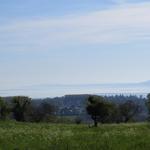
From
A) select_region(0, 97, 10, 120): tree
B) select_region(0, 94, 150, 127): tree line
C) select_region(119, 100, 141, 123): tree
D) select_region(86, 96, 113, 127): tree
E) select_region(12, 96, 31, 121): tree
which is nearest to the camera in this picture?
select_region(86, 96, 113, 127): tree

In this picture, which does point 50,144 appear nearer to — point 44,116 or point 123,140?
point 123,140

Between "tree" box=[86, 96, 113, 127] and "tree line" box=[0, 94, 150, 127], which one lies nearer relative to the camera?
"tree" box=[86, 96, 113, 127]

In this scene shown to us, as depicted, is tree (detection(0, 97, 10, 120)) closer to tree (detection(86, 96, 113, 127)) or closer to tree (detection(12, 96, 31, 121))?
tree (detection(12, 96, 31, 121))

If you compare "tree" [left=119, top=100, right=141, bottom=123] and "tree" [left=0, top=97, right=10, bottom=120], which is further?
"tree" [left=119, top=100, right=141, bottom=123]

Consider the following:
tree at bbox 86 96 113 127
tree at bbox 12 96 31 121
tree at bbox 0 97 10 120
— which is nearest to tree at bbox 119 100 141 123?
tree at bbox 12 96 31 121

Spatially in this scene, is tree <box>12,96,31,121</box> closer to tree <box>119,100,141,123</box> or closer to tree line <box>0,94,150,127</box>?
tree line <box>0,94,150,127</box>

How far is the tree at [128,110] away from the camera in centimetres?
11144

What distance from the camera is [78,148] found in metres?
18.4

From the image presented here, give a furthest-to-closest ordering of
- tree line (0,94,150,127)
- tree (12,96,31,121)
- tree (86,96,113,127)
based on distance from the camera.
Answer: tree (12,96,31,121) < tree line (0,94,150,127) < tree (86,96,113,127)

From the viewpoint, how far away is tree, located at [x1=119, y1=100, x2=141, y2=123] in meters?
111

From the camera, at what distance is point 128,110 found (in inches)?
4444

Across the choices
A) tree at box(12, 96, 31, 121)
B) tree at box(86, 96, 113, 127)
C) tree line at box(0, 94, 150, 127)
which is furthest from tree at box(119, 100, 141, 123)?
tree at box(86, 96, 113, 127)

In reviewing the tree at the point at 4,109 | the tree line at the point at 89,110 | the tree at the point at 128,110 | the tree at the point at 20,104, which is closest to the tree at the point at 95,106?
the tree line at the point at 89,110

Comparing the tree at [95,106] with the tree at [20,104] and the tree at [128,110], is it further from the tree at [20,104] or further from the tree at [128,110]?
the tree at [128,110]
